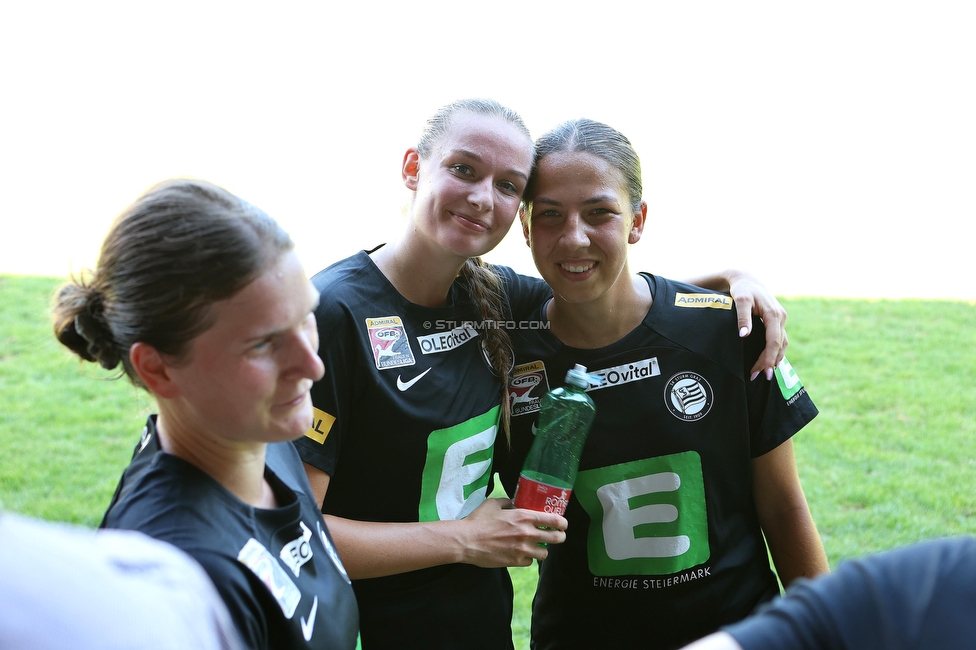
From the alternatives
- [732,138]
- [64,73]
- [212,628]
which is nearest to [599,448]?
[212,628]

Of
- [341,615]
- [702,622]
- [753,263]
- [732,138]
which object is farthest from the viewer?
[732,138]

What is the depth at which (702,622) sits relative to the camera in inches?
90.1

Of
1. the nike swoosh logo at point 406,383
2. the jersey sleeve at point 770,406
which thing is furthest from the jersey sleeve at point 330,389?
the jersey sleeve at point 770,406

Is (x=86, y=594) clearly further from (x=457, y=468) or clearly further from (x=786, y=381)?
(x=786, y=381)

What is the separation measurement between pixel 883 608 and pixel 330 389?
1.45 metres

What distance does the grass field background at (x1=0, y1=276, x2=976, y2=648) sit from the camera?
4.66 meters

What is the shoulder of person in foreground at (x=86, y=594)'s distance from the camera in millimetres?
666

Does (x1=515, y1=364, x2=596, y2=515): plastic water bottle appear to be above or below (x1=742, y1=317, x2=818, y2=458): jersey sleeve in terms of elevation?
below

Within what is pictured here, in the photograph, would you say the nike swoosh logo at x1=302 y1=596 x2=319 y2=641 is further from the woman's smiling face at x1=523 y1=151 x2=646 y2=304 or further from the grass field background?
the grass field background

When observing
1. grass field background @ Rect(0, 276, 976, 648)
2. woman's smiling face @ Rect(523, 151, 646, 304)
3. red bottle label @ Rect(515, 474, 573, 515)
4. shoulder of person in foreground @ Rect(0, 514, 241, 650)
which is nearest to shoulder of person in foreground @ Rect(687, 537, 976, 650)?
shoulder of person in foreground @ Rect(0, 514, 241, 650)

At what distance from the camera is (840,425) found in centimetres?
602

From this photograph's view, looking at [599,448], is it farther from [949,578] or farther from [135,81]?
[135,81]

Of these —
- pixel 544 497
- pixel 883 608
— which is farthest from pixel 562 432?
pixel 883 608

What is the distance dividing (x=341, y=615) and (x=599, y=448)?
0.99 metres
